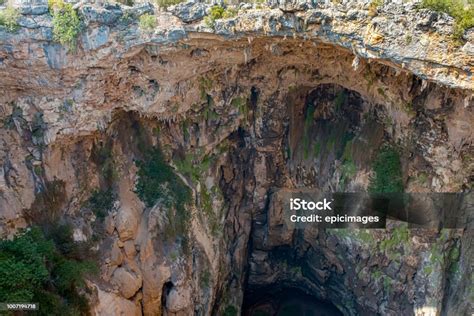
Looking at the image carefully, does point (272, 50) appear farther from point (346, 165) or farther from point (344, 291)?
point (344, 291)

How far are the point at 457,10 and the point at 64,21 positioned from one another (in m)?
13.3

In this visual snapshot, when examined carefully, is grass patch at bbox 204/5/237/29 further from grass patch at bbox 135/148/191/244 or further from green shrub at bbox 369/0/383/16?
grass patch at bbox 135/148/191/244

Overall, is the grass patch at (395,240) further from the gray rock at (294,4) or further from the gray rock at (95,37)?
the gray rock at (95,37)

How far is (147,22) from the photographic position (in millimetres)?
15812

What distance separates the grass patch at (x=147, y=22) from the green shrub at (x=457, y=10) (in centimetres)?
923

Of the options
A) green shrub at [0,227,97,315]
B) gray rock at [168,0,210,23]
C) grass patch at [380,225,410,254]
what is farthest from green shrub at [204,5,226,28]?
grass patch at [380,225,410,254]

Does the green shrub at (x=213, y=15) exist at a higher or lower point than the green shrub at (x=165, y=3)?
lower

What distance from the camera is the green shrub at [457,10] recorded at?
43.8 feet

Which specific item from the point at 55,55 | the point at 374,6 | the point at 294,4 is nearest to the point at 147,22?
the point at 55,55

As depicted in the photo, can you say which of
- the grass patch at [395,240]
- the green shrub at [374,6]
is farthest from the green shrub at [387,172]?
the green shrub at [374,6]

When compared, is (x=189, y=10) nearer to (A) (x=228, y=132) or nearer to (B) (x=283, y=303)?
(A) (x=228, y=132)

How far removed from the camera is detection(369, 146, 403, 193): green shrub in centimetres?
1980

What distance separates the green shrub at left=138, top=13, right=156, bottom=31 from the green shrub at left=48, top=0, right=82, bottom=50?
7.29 feet

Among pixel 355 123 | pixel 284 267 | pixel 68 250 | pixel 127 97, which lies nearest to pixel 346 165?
pixel 355 123
